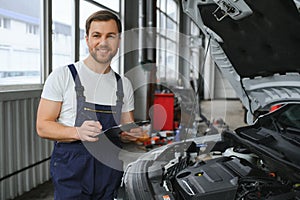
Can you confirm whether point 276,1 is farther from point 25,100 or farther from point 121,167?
point 25,100

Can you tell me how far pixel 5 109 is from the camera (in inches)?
85.2

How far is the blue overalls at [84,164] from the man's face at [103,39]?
13 centimetres

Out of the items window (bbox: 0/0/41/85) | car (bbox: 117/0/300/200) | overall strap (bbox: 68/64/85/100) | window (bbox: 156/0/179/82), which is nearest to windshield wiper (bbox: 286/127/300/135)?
car (bbox: 117/0/300/200)

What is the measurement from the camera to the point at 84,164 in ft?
3.75

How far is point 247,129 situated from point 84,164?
78 centimetres

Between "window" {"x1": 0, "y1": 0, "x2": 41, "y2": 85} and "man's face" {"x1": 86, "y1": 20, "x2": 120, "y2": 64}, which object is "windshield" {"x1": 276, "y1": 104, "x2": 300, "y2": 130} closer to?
"man's face" {"x1": 86, "y1": 20, "x2": 120, "y2": 64}

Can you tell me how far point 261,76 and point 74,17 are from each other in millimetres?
2335

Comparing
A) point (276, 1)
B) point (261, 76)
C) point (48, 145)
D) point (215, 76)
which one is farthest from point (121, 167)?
point (215, 76)

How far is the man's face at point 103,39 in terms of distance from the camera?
1128mm

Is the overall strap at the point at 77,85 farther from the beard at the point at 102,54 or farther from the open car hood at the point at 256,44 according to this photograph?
the open car hood at the point at 256,44

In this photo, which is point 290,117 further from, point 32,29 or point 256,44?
point 32,29

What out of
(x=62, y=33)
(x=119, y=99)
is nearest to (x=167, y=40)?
(x=62, y=33)

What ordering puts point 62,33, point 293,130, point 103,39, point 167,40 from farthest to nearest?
point 167,40
point 62,33
point 293,130
point 103,39

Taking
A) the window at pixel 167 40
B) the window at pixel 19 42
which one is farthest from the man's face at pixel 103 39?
the window at pixel 167 40
